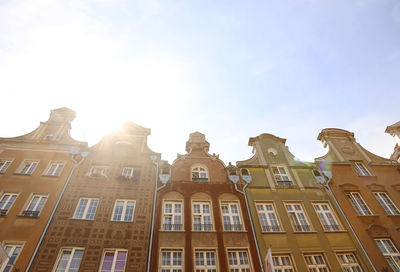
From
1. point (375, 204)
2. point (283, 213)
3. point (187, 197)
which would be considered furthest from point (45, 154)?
point (375, 204)

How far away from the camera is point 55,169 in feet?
62.4

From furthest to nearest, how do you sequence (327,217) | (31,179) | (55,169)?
1. (55,169)
2. (327,217)
3. (31,179)

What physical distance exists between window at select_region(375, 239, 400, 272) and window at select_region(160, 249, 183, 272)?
1365cm

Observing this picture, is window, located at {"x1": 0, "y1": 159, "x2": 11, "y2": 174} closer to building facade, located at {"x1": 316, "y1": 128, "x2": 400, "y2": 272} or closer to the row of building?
the row of building

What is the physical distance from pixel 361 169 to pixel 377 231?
717 cm

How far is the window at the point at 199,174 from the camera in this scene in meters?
19.8

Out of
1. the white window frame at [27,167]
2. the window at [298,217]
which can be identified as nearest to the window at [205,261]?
the window at [298,217]

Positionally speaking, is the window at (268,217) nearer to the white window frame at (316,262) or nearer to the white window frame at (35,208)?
the white window frame at (316,262)

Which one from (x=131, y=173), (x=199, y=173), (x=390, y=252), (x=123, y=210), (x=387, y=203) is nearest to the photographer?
(x=390, y=252)

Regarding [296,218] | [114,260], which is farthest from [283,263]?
[114,260]

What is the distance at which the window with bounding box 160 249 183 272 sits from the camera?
45.6 ft

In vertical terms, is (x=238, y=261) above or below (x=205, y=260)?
below

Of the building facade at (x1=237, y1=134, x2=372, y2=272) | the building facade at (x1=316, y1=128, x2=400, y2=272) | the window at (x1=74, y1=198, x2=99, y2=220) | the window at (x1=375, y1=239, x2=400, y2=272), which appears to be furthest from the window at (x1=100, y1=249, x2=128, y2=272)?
the window at (x1=375, y1=239, x2=400, y2=272)

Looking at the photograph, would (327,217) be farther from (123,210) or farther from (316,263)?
(123,210)
